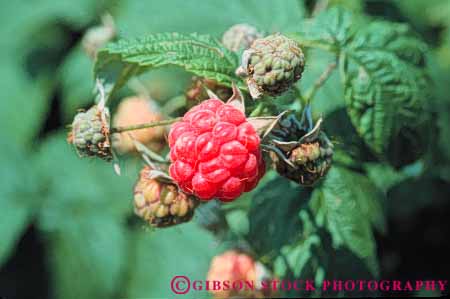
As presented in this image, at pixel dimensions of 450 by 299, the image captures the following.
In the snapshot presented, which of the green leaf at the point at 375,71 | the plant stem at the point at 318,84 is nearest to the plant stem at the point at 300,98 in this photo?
the plant stem at the point at 318,84

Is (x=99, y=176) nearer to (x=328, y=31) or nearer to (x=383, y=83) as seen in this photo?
(x=328, y=31)

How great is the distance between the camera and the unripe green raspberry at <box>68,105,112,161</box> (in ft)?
7.23

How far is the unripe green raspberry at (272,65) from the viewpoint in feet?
6.46

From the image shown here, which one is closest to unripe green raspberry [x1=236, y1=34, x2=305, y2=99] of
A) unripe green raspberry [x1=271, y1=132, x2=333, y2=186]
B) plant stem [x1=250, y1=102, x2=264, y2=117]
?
plant stem [x1=250, y1=102, x2=264, y2=117]

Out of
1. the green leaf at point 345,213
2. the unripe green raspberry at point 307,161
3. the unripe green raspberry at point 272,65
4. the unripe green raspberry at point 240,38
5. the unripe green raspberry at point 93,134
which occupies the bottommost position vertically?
the green leaf at point 345,213

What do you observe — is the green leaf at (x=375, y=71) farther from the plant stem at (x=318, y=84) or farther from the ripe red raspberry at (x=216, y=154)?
the ripe red raspberry at (x=216, y=154)

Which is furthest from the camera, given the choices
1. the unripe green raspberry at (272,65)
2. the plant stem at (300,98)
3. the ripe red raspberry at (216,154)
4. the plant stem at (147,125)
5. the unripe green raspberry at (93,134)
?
the plant stem at (300,98)

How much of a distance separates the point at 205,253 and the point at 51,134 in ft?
5.68

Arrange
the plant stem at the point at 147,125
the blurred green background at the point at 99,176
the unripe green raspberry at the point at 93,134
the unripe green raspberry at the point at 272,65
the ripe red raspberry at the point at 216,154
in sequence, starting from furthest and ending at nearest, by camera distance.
Answer: the blurred green background at the point at 99,176 < the unripe green raspberry at the point at 93,134 < the plant stem at the point at 147,125 < the unripe green raspberry at the point at 272,65 < the ripe red raspberry at the point at 216,154

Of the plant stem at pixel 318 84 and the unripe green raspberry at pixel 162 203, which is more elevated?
the plant stem at pixel 318 84

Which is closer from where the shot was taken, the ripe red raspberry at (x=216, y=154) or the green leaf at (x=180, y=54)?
the ripe red raspberry at (x=216, y=154)

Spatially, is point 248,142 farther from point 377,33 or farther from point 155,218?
point 377,33

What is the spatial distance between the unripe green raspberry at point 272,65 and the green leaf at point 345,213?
25.2 inches

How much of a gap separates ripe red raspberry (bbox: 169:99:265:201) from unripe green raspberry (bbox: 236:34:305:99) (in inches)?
5.1
